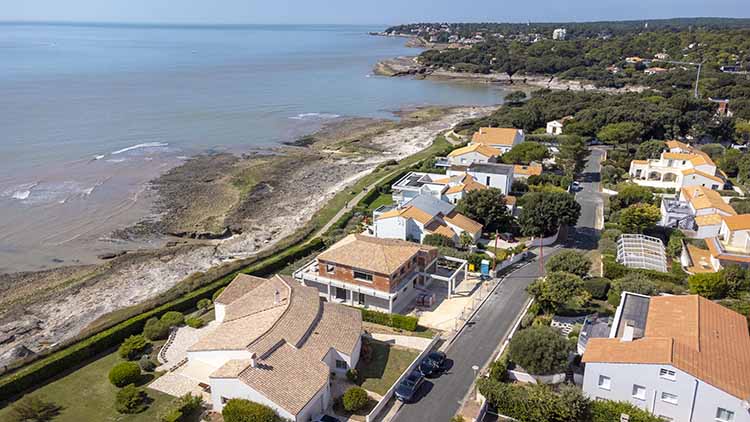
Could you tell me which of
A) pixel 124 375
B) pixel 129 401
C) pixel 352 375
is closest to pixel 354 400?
pixel 352 375

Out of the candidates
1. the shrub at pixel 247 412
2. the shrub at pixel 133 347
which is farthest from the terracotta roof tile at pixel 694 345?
the shrub at pixel 133 347

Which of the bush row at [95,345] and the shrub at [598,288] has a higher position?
the shrub at [598,288]

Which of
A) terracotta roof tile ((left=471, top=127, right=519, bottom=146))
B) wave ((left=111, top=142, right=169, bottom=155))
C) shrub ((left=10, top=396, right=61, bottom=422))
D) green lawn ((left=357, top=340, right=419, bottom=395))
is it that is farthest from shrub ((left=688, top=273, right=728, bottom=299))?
wave ((left=111, top=142, right=169, bottom=155))

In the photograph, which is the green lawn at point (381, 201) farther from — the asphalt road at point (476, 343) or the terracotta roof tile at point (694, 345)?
the terracotta roof tile at point (694, 345)

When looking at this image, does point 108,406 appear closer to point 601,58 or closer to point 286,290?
point 286,290

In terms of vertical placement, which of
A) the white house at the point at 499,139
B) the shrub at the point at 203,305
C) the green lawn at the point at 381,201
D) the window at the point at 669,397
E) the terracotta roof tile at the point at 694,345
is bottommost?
the green lawn at the point at 381,201

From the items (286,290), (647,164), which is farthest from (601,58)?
(286,290)
